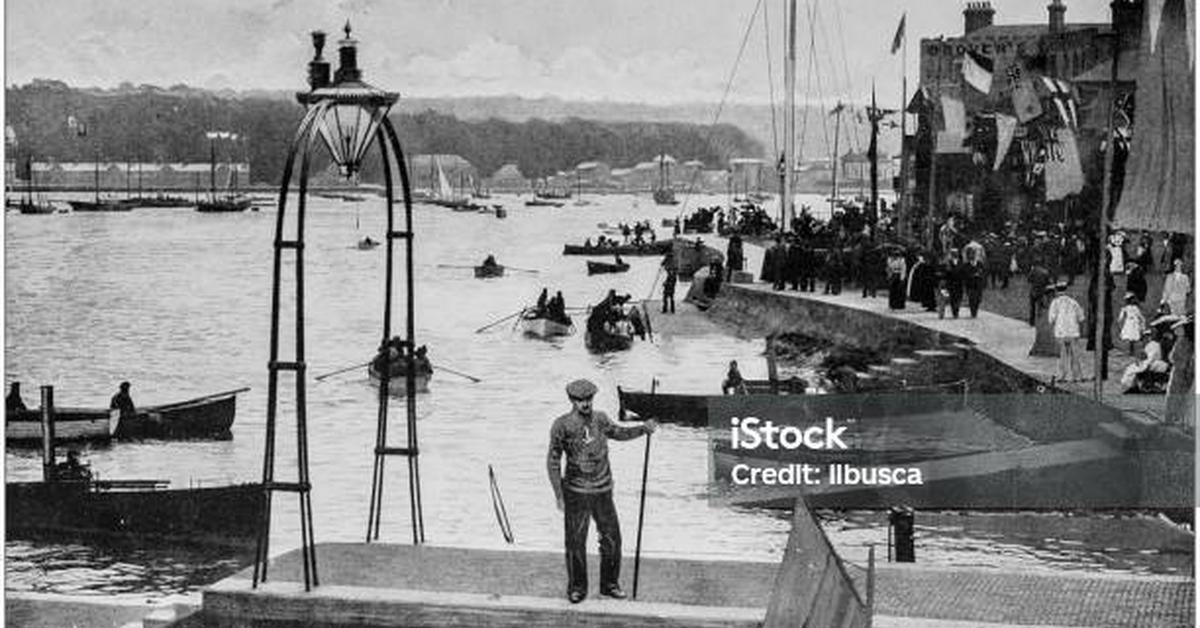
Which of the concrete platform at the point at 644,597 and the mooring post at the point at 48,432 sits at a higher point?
the mooring post at the point at 48,432

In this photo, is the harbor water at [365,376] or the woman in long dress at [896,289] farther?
the woman in long dress at [896,289]

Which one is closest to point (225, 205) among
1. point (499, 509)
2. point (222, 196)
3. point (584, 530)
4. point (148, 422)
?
point (222, 196)

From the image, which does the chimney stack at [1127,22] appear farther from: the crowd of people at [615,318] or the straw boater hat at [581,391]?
the crowd of people at [615,318]

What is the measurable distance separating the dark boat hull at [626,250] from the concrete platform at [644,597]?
3.54m

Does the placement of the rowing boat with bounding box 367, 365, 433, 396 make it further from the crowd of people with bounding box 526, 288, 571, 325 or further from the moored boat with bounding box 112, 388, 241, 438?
the moored boat with bounding box 112, 388, 241, 438

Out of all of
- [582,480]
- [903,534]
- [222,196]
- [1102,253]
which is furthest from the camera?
[222,196]

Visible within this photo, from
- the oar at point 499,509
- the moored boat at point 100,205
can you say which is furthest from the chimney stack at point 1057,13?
the moored boat at point 100,205

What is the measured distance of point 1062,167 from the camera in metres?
10.5

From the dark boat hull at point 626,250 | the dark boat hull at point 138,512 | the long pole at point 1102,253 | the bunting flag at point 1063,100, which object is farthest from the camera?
the dark boat hull at point 626,250

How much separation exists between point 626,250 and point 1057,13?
395cm

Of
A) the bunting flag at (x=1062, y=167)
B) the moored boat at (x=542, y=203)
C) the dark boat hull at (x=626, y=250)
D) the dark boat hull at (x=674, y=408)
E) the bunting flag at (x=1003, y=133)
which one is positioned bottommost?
the dark boat hull at (x=674, y=408)

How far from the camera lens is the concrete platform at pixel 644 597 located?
8133mm

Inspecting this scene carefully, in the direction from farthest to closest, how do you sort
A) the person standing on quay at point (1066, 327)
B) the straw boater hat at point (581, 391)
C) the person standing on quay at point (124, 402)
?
the person standing on quay at point (124, 402), the person standing on quay at point (1066, 327), the straw boater hat at point (581, 391)

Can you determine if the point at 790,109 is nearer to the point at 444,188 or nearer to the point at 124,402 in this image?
the point at 444,188
